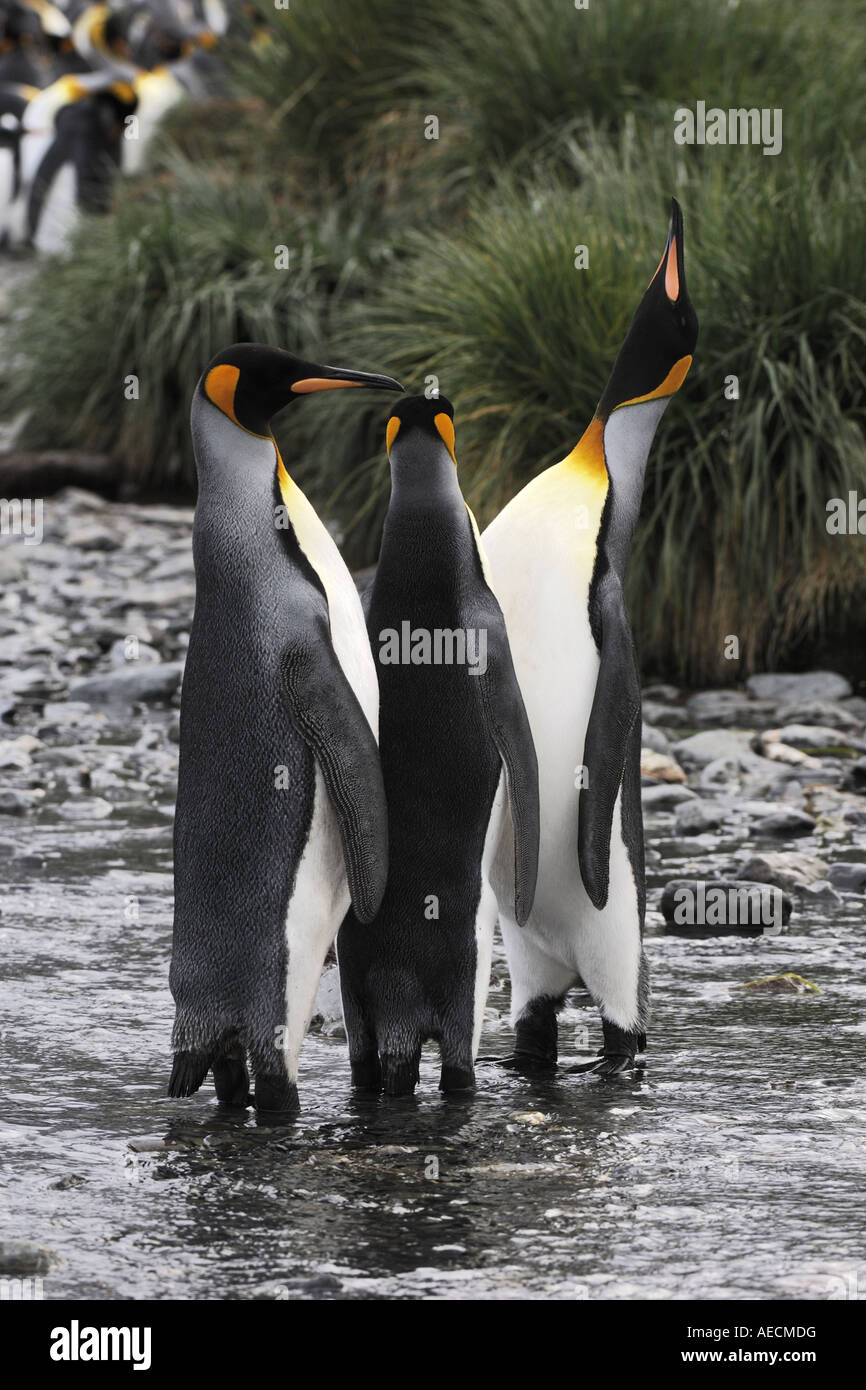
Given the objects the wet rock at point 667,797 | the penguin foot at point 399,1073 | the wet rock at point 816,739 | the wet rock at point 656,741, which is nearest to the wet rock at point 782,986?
the penguin foot at point 399,1073

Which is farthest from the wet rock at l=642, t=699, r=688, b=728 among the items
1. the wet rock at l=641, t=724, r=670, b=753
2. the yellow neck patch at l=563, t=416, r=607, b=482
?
the yellow neck patch at l=563, t=416, r=607, b=482

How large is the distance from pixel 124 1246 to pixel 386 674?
118cm

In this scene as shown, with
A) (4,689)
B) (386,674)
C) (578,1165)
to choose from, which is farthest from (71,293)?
(578,1165)

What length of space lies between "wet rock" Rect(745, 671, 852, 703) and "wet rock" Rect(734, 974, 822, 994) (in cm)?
313

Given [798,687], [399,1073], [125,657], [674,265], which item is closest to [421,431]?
[674,265]

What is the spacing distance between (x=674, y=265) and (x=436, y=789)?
1124mm

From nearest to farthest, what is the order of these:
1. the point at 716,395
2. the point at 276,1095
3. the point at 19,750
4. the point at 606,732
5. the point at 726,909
Result: 1. the point at 276,1095
2. the point at 606,732
3. the point at 726,909
4. the point at 19,750
5. the point at 716,395

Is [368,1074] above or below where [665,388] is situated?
below

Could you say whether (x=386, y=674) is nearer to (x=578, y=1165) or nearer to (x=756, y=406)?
(x=578, y=1165)

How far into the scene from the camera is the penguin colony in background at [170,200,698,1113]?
10.2 feet

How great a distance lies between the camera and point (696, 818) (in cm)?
531

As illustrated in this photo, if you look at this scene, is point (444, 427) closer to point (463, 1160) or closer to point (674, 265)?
point (674, 265)
